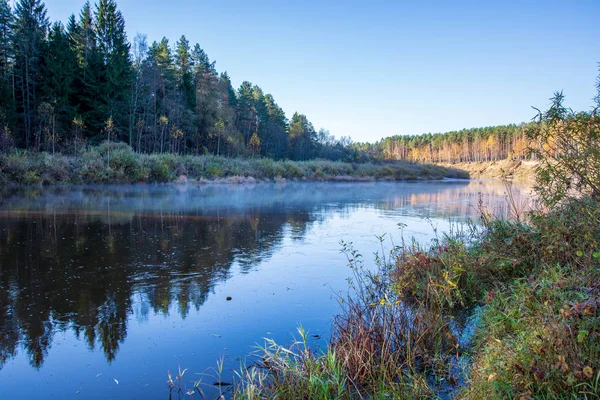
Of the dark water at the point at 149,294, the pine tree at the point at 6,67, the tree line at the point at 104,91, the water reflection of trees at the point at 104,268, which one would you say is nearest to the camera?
the dark water at the point at 149,294

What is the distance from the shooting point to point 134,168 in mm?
32469

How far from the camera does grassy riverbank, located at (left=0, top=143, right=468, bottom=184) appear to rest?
26.9m

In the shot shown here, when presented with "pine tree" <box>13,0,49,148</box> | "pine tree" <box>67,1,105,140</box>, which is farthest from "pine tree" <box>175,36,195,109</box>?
"pine tree" <box>13,0,49,148</box>

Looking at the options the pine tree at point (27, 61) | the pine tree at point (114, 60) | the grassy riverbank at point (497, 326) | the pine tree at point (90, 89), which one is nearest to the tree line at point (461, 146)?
the pine tree at point (114, 60)

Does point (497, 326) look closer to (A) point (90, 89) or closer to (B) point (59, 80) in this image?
(B) point (59, 80)

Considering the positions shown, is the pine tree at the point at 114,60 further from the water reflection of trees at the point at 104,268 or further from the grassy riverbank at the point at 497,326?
the grassy riverbank at the point at 497,326

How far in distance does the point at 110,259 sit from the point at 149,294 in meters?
2.79

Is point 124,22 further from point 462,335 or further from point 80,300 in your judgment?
point 462,335

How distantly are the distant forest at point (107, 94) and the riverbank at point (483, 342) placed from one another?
679 inches

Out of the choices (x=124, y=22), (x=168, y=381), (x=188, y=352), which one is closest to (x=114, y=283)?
(x=188, y=352)

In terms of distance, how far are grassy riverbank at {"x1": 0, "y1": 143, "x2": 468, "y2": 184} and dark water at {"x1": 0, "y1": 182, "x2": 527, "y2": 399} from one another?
560 inches

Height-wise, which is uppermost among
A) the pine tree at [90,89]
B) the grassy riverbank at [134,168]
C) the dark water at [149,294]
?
the pine tree at [90,89]

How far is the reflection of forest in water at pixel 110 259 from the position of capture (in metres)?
5.60

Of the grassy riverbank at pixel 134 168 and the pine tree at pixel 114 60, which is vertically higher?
the pine tree at pixel 114 60
